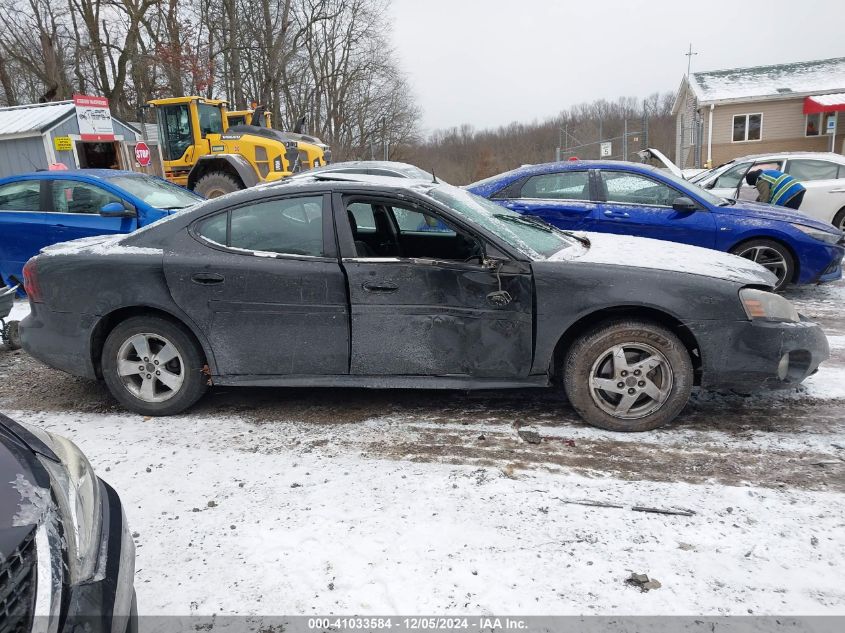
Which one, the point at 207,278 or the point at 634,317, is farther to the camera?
the point at 207,278

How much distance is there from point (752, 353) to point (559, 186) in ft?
12.5

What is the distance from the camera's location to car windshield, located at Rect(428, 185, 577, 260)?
144 inches

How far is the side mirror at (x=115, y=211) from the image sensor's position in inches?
268

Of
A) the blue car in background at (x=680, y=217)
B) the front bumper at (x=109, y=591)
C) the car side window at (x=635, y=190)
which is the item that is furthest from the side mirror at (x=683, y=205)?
the front bumper at (x=109, y=591)

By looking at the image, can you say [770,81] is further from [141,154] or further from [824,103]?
[141,154]

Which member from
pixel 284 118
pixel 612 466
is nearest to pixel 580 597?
pixel 612 466

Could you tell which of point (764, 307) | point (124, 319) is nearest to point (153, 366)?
point (124, 319)

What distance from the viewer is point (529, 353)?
356cm

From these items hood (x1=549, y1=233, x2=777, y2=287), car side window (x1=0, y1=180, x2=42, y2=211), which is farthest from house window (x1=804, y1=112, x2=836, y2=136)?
car side window (x1=0, y1=180, x2=42, y2=211)

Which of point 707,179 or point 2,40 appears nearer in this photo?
point 707,179

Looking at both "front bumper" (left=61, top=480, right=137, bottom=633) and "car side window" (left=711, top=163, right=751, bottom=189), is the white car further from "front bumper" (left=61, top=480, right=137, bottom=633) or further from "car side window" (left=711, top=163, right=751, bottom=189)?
"front bumper" (left=61, top=480, right=137, bottom=633)

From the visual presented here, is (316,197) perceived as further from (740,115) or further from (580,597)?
(740,115)

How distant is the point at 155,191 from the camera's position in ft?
25.2

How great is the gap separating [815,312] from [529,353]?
4.40m
